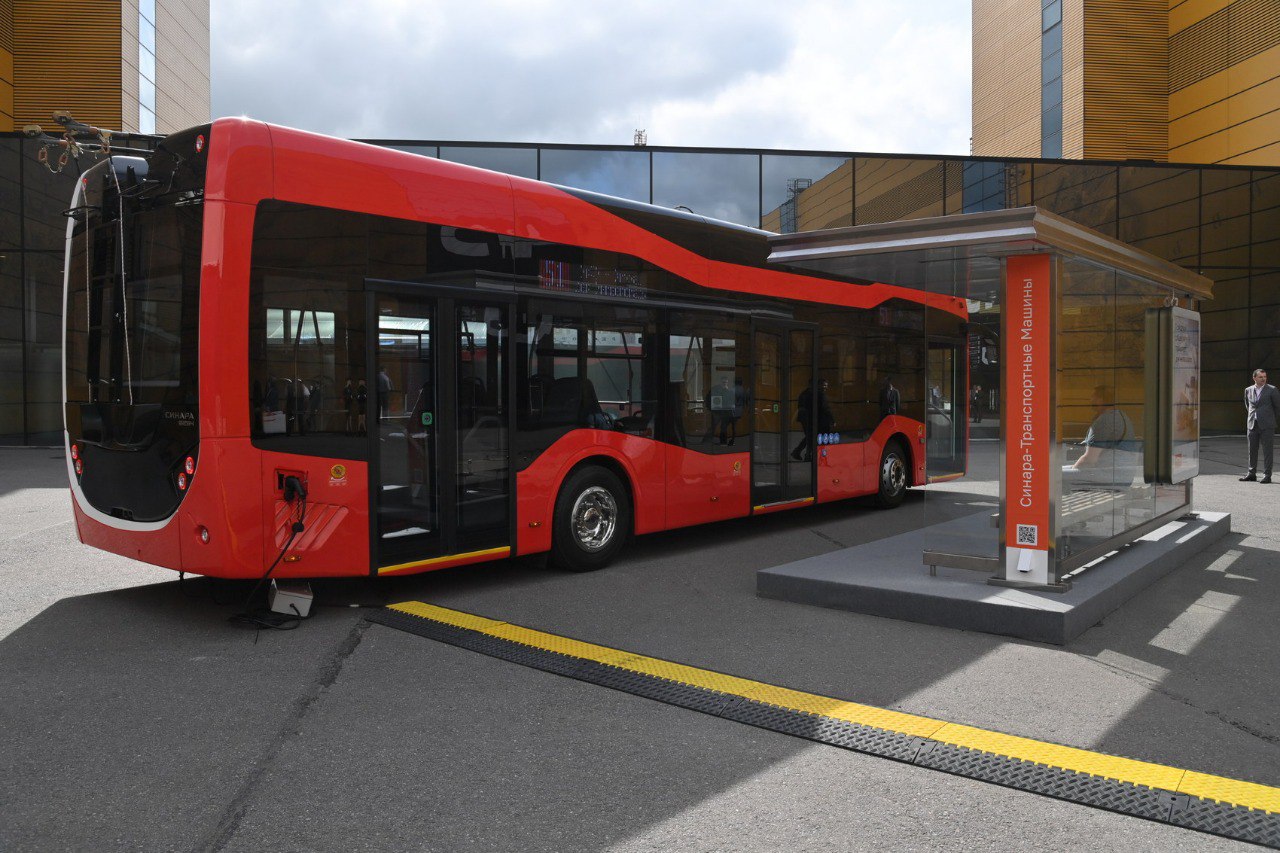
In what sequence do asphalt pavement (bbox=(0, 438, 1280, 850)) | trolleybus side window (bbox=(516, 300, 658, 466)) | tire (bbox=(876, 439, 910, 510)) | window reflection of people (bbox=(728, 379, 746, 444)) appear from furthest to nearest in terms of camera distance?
tire (bbox=(876, 439, 910, 510)) < window reflection of people (bbox=(728, 379, 746, 444)) < trolleybus side window (bbox=(516, 300, 658, 466)) < asphalt pavement (bbox=(0, 438, 1280, 850))

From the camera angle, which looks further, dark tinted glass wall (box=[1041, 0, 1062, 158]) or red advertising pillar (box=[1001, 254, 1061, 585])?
dark tinted glass wall (box=[1041, 0, 1062, 158])

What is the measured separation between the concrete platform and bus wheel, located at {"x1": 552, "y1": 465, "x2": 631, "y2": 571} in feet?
4.91

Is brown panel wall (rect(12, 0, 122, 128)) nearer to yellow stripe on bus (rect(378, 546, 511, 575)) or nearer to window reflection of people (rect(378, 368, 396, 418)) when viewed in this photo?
window reflection of people (rect(378, 368, 396, 418))

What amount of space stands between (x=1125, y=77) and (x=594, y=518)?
2996 centimetres

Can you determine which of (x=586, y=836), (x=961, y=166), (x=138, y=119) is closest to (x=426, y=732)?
(x=586, y=836)

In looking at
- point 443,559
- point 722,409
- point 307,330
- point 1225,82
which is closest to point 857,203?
point 1225,82

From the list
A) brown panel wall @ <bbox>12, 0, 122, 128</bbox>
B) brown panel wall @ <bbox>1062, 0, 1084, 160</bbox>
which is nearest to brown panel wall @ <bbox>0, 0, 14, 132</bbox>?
brown panel wall @ <bbox>12, 0, 122, 128</bbox>

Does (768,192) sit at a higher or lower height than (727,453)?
higher

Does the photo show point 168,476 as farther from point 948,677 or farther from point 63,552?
point 948,677

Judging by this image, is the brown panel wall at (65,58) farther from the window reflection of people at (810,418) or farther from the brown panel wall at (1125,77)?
the brown panel wall at (1125,77)

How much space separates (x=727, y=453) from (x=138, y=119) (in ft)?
93.6

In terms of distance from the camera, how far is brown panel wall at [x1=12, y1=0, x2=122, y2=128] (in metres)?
26.6

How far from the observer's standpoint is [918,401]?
12.5 meters

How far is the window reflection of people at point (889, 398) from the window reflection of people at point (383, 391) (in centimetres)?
702
